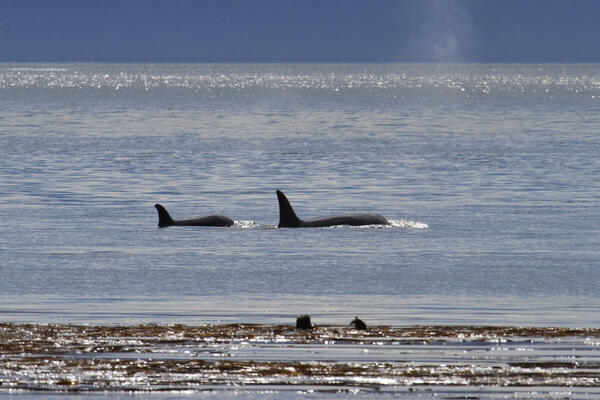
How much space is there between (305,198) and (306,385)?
27.1 m

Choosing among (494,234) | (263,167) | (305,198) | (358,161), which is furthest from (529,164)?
(494,234)

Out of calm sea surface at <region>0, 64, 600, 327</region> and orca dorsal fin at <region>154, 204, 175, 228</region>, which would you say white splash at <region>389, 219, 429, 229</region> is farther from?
orca dorsal fin at <region>154, 204, 175, 228</region>

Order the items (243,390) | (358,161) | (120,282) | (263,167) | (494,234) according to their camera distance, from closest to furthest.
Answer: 1. (243,390)
2. (120,282)
3. (494,234)
4. (263,167)
5. (358,161)

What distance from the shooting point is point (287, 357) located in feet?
46.6

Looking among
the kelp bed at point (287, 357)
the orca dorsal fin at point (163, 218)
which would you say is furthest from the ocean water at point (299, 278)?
the orca dorsal fin at point (163, 218)

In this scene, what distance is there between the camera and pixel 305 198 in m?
39.9

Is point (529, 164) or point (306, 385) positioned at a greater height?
point (529, 164)

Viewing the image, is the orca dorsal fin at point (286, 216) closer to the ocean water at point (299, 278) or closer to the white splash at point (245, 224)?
the ocean water at point (299, 278)

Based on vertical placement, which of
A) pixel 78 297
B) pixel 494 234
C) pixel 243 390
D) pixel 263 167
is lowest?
pixel 243 390

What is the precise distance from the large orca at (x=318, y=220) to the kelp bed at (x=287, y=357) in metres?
14.5

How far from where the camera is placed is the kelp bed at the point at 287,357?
1302cm

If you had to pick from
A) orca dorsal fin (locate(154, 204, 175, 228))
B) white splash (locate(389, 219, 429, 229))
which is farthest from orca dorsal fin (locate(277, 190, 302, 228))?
orca dorsal fin (locate(154, 204, 175, 228))

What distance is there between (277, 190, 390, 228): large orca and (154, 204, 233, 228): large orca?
1422 millimetres

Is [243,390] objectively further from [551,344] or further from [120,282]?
[120,282]
